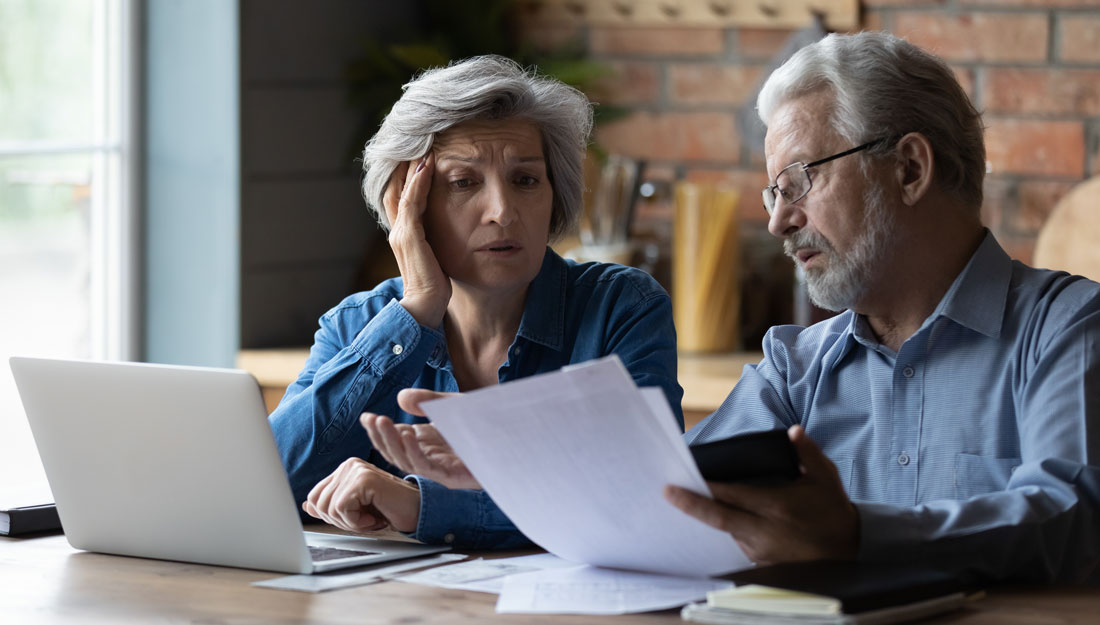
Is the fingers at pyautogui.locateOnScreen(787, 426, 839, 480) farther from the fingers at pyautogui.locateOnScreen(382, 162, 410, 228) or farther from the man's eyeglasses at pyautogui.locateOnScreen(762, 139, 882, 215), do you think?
the fingers at pyautogui.locateOnScreen(382, 162, 410, 228)

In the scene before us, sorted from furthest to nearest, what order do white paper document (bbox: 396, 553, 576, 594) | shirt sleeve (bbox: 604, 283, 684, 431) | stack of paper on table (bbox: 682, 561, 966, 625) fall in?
shirt sleeve (bbox: 604, 283, 684, 431) < white paper document (bbox: 396, 553, 576, 594) < stack of paper on table (bbox: 682, 561, 966, 625)

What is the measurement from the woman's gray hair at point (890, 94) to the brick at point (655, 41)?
1584mm

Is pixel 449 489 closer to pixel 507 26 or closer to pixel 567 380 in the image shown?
pixel 567 380

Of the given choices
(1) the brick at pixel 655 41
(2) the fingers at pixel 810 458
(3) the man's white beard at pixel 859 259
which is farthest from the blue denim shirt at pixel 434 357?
(1) the brick at pixel 655 41

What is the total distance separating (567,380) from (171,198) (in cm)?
217

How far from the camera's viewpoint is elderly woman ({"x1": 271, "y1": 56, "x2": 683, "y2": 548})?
69.3 inches

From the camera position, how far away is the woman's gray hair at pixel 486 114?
182 centimetres

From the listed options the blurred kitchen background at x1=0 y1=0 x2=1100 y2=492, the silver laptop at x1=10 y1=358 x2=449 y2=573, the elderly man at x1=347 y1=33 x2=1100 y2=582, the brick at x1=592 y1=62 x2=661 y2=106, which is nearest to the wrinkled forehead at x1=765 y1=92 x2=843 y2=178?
the elderly man at x1=347 y1=33 x2=1100 y2=582

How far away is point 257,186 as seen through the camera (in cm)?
306

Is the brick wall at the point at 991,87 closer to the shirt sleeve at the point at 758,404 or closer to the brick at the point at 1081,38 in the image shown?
the brick at the point at 1081,38

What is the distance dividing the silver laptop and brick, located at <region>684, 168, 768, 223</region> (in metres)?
1.81

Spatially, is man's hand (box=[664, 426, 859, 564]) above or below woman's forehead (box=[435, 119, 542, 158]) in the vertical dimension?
below

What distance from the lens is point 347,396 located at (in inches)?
68.8

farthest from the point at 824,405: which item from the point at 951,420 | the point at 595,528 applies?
the point at 595,528
